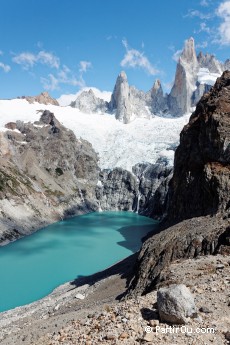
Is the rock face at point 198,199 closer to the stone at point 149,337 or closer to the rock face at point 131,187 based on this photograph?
the stone at point 149,337

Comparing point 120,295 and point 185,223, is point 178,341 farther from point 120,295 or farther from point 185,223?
point 185,223

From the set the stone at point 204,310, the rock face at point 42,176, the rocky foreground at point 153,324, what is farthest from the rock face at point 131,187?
the stone at point 204,310

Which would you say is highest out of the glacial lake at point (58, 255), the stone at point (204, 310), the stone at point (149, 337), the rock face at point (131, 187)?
the rock face at point (131, 187)

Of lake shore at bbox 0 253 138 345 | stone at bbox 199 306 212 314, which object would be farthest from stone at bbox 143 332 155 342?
lake shore at bbox 0 253 138 345

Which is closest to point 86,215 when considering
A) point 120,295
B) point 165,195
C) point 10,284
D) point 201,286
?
point 165,195

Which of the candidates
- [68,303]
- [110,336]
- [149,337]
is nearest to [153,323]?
[149,337]

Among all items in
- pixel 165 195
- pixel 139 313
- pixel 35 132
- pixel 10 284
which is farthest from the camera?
pixel 35 132
